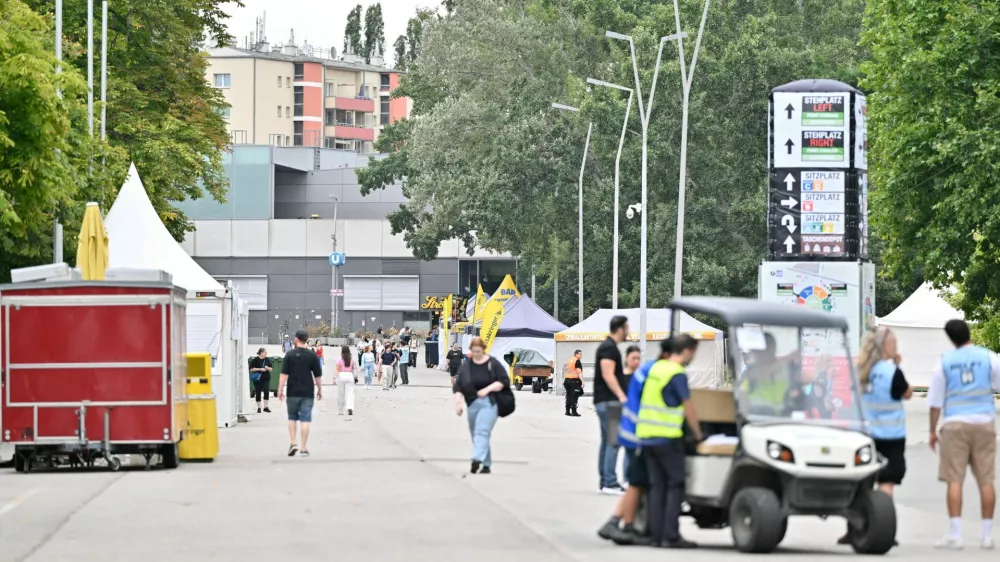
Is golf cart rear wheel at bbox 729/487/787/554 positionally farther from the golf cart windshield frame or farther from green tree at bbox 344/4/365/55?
green tree at bbox 344/4/365/55

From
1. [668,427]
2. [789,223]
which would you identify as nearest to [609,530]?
[668,427]

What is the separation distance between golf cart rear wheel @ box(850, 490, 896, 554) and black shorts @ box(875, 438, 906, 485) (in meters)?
1.01

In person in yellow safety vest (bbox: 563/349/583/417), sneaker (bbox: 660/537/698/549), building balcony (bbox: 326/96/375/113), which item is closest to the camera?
sneaker (bbox: 660/537/698/549)

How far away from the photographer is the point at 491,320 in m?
56.4

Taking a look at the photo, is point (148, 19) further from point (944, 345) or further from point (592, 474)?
point (592, 474)

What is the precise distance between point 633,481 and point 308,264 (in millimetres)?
100591

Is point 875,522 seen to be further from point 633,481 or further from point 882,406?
point 633,481

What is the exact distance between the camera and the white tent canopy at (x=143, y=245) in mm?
31766

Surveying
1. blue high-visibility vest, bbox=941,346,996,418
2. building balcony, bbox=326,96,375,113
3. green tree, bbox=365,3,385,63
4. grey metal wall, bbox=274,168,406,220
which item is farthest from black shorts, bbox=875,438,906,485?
green tree, bbox=365,3,385,63

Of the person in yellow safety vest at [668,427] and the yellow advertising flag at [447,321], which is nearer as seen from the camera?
the person in yellow safety vest at [668,427]

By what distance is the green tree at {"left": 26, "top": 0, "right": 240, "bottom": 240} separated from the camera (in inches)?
1866

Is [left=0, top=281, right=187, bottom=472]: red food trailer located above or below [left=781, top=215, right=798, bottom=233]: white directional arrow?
below

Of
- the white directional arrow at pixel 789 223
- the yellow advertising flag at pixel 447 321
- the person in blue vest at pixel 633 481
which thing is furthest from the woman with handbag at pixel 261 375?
the yellow advertising flag at pixel 447 321

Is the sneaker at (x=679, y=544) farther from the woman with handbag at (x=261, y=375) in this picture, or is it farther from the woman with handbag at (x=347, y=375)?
the woman with handbag at (x=261, y=375)
